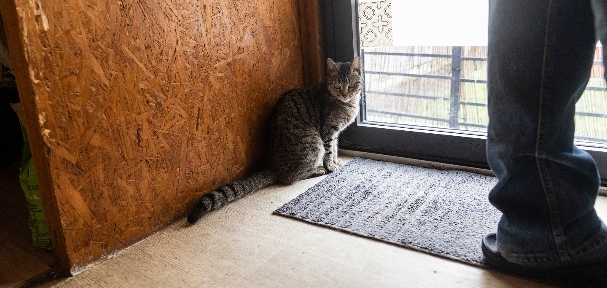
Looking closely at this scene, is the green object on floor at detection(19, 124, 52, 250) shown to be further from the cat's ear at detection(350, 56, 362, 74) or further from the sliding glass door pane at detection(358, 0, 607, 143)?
the sliding glass door pane at detection(358, 0, 607, 143)

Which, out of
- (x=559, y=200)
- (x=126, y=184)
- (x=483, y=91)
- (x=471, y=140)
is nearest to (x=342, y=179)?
(x=471, y=140)

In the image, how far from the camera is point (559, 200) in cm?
111

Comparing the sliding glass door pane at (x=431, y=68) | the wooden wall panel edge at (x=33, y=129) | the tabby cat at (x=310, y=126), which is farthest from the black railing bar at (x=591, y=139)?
the wooden wall panel edge at (x=33, y=129)

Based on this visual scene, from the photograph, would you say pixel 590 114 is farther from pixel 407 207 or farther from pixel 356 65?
pixel 356 65

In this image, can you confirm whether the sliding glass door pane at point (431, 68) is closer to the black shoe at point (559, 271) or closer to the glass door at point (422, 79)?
the glass door at point (422, 79)

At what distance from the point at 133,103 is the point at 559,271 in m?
1.34

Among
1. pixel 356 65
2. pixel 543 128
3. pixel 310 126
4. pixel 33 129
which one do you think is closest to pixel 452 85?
pixel 356 65

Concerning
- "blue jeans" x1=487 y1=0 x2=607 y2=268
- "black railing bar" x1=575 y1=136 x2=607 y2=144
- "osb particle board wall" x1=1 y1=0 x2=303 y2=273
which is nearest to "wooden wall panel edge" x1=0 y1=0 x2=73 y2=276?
"osb particle board wall" x1=1 y1=0 x2=303 y2=273

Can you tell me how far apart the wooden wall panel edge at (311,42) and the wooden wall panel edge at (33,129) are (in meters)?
1.29

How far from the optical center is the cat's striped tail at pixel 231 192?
1.72 metres

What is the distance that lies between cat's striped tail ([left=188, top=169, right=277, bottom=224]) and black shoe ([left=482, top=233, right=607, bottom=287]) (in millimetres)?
947

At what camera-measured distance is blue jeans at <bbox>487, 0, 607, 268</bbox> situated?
3.43 feet

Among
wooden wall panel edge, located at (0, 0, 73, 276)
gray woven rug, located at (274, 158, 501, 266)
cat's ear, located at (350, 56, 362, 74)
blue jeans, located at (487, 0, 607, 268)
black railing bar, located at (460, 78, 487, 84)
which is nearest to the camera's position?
blue jeans, located at (487, 0, 607, 268)

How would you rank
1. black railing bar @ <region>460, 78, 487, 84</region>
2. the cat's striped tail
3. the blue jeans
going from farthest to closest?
1. black railing bar @ <region>460, 78, 487, 84</region>
2. the cat's striped tail
3. the blue jeans
